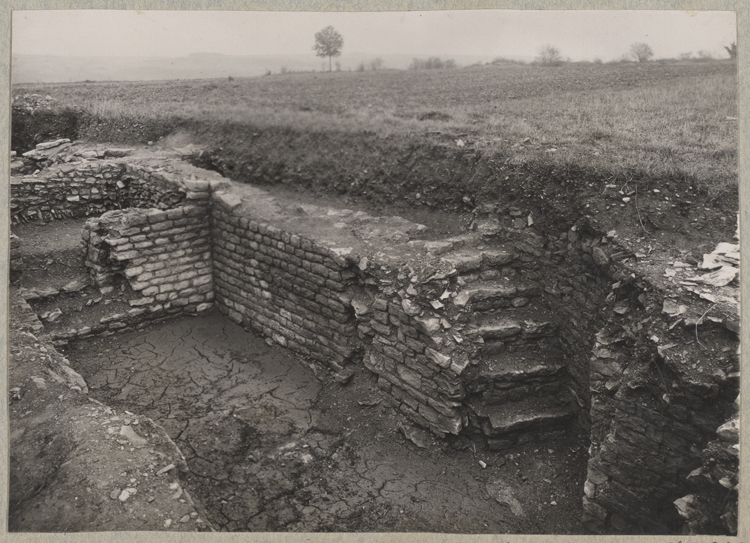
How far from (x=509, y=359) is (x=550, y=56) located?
2253 mm

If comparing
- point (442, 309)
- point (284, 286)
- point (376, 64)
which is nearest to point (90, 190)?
point (284, 286)

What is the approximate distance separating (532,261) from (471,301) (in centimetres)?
70

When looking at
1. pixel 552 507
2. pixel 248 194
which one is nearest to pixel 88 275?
pixel 248 194

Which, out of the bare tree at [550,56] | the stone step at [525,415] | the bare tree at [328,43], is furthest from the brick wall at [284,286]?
the bare tree at [550,56]

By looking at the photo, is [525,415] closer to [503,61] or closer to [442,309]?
[442,309]

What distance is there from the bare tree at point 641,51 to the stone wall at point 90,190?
4491 mm

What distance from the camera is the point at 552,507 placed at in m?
3.50

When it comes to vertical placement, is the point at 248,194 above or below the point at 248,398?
above

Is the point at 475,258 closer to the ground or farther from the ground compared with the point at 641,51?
closer to the ground

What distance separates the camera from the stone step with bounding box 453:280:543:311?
406 centimetres

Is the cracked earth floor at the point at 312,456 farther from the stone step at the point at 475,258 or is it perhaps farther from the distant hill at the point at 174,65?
the distant hill at the point at 174,65

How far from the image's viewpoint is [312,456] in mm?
4012

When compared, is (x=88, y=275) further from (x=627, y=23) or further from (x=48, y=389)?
(x=627, y=23)

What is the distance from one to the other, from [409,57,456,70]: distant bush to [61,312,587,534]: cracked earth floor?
8.60 feet
